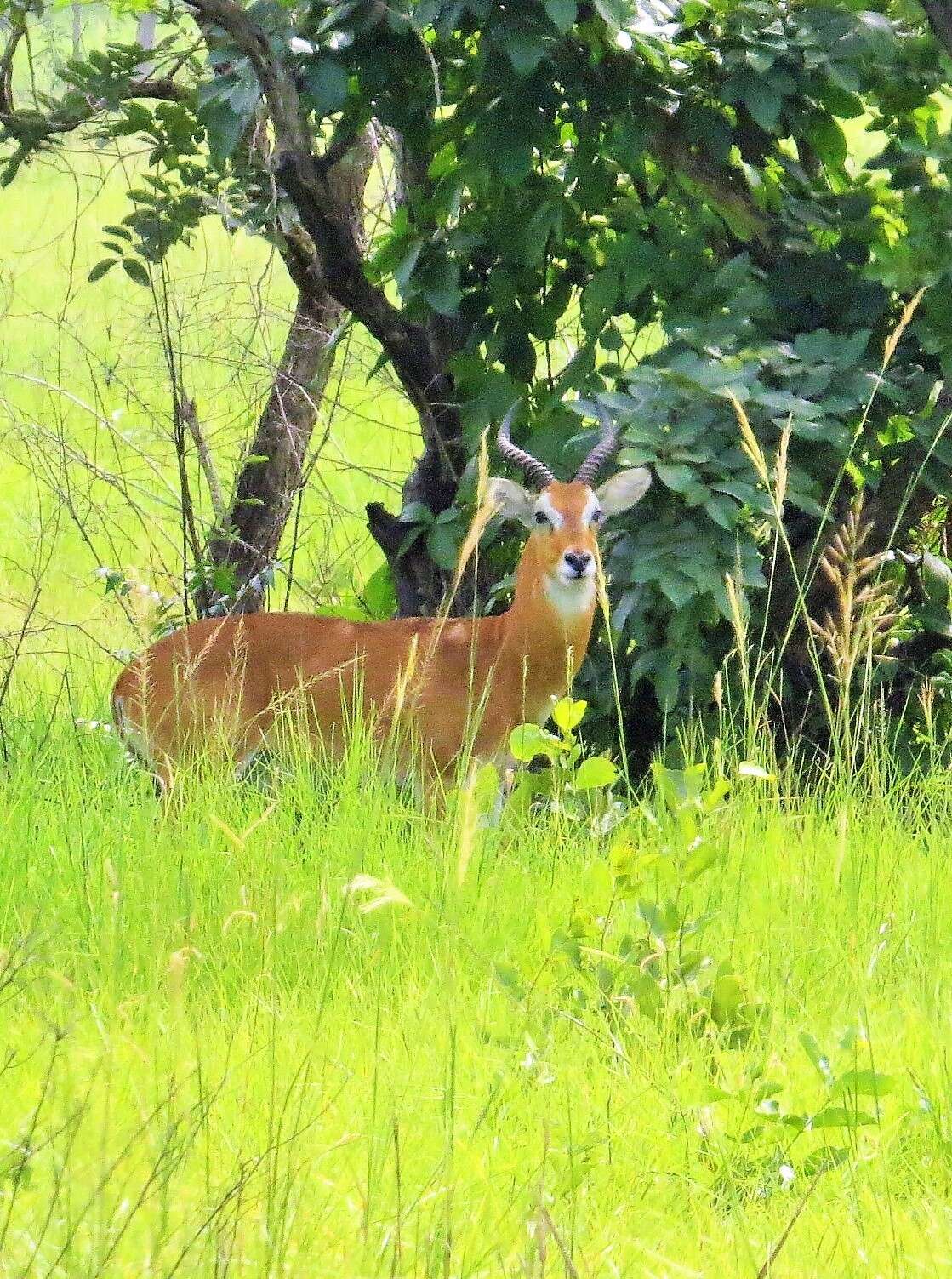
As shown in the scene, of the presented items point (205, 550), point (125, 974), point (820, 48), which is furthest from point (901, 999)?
point (205, 550)

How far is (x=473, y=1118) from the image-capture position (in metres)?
2.72

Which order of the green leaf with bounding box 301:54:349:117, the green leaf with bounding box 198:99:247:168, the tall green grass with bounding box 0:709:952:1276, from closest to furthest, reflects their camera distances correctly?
the tall green grass with bounding box 0:709:952:1276 < the green leaf with bounding box 198:99:247:168 < the green leaf with bounding box 301:54:349:117

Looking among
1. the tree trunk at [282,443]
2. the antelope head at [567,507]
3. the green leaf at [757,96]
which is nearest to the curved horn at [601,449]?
the antelope head at [567,507]

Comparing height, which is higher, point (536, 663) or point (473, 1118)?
point (536, 663)

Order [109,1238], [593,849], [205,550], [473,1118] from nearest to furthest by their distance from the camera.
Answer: [109,1238], [473,1118], [593,849], [205,550]

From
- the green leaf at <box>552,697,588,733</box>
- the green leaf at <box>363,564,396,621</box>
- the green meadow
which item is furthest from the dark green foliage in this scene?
the green leaf at <box>552,697,588,733</box>

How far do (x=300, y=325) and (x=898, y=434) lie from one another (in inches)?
97.4

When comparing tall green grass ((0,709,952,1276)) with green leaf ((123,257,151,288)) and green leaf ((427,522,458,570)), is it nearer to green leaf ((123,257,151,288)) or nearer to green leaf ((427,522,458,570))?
green leaf ((427,522,458,570))

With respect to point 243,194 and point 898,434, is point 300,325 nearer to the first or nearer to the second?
point 243,194

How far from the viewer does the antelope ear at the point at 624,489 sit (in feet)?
16.1

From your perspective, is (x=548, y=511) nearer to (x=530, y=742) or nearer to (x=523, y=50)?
(x=523, y=50)

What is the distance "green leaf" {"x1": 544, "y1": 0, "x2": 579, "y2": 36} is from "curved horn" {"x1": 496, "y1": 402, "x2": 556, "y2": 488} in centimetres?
124

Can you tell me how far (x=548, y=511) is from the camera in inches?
204

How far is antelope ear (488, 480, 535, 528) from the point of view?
203 inches
